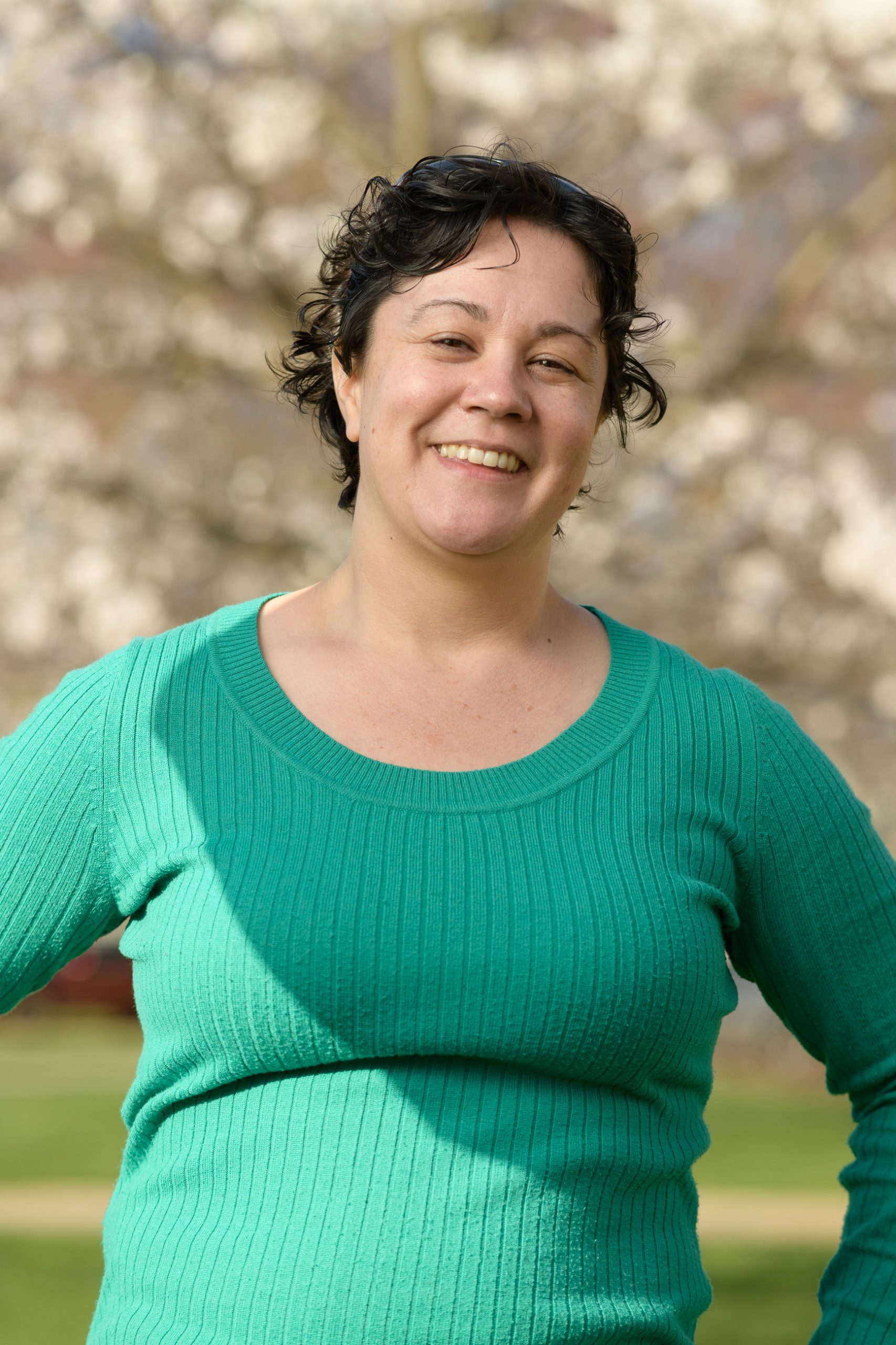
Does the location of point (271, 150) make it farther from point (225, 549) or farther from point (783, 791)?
point (783, 791)

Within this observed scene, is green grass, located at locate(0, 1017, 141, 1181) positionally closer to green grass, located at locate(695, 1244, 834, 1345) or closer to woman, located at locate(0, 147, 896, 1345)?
green grass, located at locate(695, 1244, 834, 1345)

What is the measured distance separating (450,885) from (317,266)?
342 inches

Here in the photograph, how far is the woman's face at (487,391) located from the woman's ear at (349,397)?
129 millimetres

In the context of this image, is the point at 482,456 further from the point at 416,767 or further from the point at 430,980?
the point at 430,980

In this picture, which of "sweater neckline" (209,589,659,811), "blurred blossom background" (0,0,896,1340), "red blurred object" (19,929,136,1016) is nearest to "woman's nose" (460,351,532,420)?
"sweater neckline" (209,589,659,811)

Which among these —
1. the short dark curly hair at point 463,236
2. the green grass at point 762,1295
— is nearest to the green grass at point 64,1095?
the green grass at point 762,1295

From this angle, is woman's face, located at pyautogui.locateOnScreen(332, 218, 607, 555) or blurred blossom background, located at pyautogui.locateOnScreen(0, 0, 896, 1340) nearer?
woman's face, located at pyautogui.locateOnScreen(332, 218, 607, 555)

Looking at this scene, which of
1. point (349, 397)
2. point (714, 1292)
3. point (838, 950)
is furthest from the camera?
point (714, 1292)

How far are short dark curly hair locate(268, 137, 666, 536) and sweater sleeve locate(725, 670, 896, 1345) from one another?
0.51 metres

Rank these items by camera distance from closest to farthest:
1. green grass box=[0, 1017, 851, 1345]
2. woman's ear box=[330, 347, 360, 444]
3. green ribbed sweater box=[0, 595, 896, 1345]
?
green ribbed sweater box=[0, 595, 896, 1345], woman's ear box=[330, 347, 360, 444], green grass box=[0, 1017, 851, 1345]

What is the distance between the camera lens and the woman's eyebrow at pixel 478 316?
198 centimetres

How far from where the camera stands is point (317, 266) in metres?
10.0

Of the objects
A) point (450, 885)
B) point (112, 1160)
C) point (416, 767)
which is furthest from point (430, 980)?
point (112, 1160)

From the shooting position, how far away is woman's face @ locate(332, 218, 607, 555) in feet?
6.48
